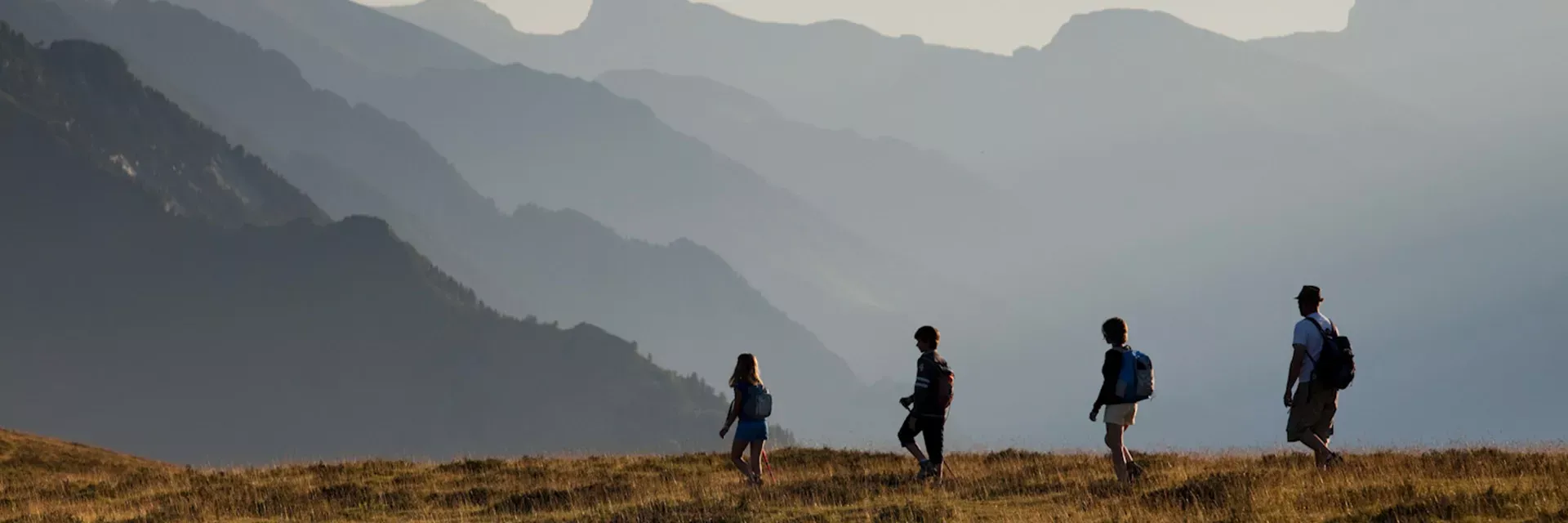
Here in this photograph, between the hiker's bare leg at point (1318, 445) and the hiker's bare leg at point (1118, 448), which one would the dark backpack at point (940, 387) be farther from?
the hiker's bare leg at point (1318, 445)

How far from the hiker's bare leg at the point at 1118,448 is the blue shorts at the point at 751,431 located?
14.6ft

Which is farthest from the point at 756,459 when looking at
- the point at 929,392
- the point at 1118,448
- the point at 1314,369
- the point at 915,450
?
the point at 1314,369

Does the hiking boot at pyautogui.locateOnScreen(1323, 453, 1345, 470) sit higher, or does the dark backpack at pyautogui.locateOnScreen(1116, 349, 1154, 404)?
the dark backpack at pyautogui.locateOnScreen(1116, 349, 1154, 404)

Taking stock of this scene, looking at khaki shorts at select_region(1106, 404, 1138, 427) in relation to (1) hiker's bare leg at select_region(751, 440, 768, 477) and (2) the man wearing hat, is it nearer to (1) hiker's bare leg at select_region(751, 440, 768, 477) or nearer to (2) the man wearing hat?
(2) the man wearing hat

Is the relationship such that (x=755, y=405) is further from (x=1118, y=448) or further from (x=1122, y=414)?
(x=1122, y=414)

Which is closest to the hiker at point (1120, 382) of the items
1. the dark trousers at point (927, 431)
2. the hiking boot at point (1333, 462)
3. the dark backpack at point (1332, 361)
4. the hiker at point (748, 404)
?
the dark backpack at point (1332, 361)

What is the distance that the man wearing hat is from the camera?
48.8 feet

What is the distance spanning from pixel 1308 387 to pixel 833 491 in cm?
591

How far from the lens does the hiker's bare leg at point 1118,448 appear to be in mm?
14992

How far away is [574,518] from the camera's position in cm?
1524

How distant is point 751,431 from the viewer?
1739cm

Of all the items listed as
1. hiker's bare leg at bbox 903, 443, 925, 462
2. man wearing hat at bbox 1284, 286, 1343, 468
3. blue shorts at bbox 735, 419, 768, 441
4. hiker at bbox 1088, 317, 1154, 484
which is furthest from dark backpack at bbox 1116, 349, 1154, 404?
blue shorts at bbox 735, 419, 768, 441

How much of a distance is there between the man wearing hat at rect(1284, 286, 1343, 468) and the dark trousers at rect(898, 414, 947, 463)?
4.10 metres

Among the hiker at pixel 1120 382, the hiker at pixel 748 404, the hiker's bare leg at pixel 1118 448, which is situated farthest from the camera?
the hiker at pixel 748 404
